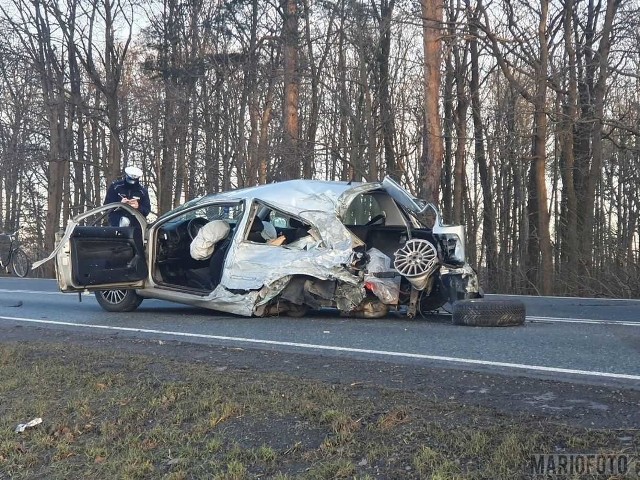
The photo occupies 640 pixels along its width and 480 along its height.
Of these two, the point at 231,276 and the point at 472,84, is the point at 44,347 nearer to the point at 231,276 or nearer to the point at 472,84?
the point at 231,276

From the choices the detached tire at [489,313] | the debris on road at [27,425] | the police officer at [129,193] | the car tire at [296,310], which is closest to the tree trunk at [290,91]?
the police officer at [129,193]

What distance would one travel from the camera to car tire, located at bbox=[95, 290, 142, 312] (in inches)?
400

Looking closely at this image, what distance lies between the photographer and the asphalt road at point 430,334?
18.4 ft

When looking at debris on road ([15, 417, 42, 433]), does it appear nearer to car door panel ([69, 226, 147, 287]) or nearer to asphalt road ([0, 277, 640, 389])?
asphalt road ([0, 277, 640, 389])

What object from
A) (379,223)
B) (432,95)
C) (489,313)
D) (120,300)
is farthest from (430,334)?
(432,95)

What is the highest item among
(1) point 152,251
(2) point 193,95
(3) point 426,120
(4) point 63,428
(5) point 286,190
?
(2) point 193,95

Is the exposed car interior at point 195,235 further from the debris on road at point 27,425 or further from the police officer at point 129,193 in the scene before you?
the debris on road at point 27,425

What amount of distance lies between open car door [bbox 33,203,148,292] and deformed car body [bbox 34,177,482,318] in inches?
0.5

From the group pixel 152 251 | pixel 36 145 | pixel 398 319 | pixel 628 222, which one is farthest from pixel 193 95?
pixel 398 319

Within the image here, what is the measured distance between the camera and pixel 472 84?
84.7ft

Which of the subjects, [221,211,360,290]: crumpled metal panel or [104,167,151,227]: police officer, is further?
[104,167,151,227]: police officer

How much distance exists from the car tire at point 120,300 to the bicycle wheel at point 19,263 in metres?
10.4

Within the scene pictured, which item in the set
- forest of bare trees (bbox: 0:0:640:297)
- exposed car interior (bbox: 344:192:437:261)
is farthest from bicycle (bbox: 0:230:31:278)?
exposed car interior (bbox: 344:192:437:261)

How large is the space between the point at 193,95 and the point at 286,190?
1892 cm
